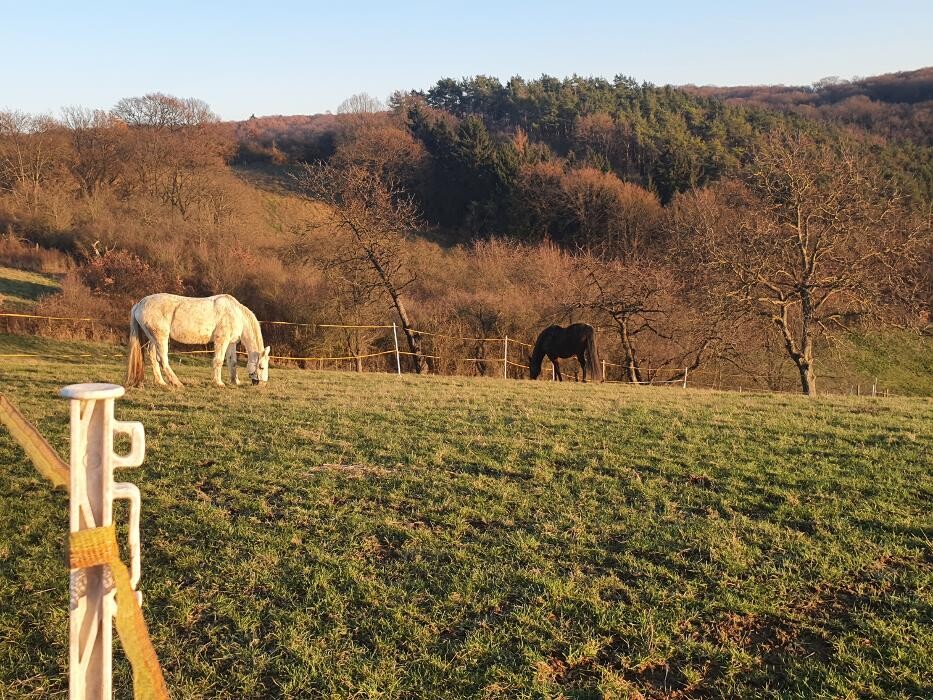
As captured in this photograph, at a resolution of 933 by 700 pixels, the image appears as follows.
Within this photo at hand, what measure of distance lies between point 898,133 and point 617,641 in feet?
240

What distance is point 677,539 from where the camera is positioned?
479cm

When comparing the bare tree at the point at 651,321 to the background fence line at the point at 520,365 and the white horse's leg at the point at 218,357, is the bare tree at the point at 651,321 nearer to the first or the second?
the background fence line at the point at 520,365

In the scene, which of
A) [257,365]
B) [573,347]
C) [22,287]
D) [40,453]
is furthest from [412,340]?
[40,453]

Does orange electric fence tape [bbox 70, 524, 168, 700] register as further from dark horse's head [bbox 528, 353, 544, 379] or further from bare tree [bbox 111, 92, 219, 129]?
bare tree [bbox 111, 92, 219, 129]

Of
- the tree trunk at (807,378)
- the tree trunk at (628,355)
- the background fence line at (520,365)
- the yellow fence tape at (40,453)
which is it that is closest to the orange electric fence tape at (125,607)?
the yellow fence tape at (40,453)

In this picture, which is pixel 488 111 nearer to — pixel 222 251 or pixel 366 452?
pixel 222 251

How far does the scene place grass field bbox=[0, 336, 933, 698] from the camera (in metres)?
3.34

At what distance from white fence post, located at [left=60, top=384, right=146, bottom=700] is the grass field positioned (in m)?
1.20

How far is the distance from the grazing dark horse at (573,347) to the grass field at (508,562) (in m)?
10.5

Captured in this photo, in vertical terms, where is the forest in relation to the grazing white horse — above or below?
above

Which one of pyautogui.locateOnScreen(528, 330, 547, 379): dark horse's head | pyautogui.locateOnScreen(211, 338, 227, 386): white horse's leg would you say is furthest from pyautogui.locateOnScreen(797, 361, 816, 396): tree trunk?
pyautogui.locateOnScreen(211, 338, 227, 386): white horse's leg

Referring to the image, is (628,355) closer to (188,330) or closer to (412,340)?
(412,340)

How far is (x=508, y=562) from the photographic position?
4.45 m

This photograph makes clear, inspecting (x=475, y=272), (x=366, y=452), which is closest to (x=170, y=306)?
(x=366, y=452)
